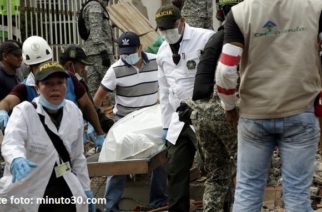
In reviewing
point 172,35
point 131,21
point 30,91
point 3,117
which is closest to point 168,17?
point 172,35

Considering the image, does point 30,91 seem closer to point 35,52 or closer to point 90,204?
point 35,52

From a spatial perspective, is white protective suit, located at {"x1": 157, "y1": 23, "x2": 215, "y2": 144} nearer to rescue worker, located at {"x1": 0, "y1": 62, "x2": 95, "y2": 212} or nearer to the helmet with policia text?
the helmet with policia text

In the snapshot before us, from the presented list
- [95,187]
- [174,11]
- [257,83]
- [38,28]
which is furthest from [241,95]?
[38,28]

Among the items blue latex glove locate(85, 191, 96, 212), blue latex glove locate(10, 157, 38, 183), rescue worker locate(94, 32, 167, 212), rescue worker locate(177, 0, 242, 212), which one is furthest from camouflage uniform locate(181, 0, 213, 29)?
blue latex glove locate(10, 157, 38, 183)

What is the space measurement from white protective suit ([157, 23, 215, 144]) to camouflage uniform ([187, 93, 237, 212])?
510 millimetres

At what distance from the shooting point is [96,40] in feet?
37.2

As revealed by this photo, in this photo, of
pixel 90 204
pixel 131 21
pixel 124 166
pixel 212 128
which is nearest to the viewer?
pixel 90 204

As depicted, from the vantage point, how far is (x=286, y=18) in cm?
504

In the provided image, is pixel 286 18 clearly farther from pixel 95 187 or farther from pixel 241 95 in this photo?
pixel 95 187

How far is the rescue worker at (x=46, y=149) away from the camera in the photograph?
521 centimetres

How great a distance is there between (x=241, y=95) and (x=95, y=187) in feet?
14.5

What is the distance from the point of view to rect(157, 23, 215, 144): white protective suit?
7141 millimetres

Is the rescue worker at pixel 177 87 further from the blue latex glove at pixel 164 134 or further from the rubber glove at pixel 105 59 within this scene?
the rubber glove at pixel 105 59

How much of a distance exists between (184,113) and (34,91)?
1347mm
